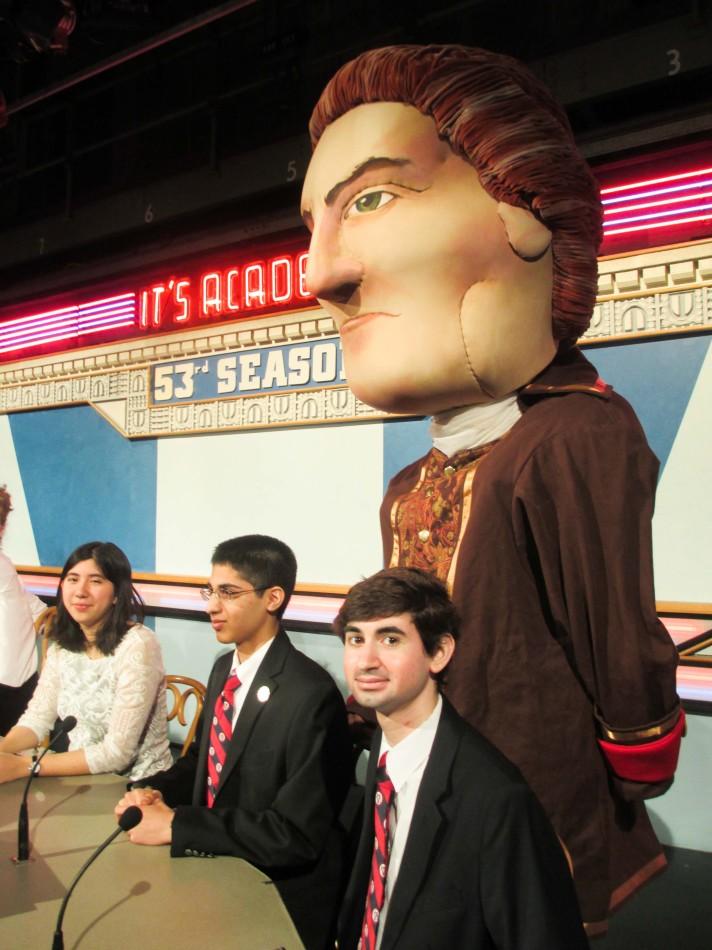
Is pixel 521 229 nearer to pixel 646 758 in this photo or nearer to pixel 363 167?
pixel 363 167

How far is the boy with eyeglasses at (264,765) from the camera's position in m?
1.57

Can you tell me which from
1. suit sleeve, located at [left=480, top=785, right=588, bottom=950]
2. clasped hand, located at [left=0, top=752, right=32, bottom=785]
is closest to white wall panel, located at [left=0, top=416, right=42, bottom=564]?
clasped hand, located at [left=0, top=752, right=32, bottom=785]

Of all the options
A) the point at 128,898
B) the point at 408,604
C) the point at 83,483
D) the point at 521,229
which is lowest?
the point at 128,898

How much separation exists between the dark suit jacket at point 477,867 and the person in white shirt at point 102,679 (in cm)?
118

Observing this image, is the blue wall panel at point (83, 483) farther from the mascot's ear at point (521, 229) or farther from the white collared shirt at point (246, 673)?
the mascot's ear at point (521, 229)

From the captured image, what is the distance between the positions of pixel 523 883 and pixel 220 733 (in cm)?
92

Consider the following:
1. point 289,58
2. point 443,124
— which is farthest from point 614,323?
point 289,58

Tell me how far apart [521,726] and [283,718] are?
0.55 metres

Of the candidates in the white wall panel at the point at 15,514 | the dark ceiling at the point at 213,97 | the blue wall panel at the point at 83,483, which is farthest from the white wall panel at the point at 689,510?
the white wall panel at the point at 15,514

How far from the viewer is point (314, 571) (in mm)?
3000

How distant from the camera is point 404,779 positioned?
1.28 meters

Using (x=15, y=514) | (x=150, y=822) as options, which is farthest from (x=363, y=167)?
(x=15, y=514)

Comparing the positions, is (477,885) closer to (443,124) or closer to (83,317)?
(443,124)

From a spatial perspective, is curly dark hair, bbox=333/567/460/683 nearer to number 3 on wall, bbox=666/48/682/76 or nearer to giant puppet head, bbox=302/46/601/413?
giant puppet head, bbox=302/46/601/413
